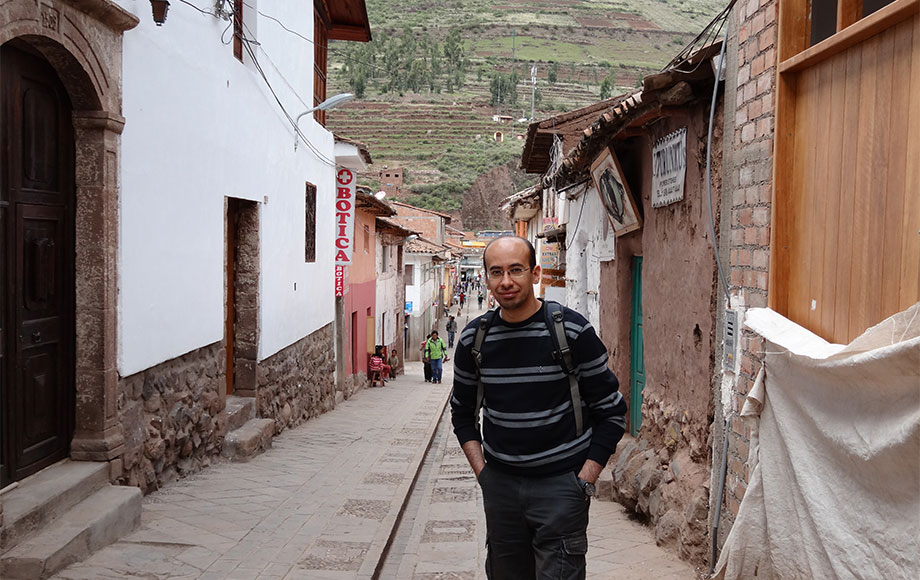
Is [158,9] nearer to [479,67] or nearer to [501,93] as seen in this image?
[501,93]

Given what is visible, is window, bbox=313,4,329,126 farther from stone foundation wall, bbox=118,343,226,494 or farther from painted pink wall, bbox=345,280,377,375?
stone foundation wall, bbox=118,343,226,494

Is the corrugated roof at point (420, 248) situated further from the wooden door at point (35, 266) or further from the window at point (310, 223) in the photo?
the wooden door at point (35, 266)

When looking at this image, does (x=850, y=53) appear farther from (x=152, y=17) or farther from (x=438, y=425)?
(x=438, y=425)

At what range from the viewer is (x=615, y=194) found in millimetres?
8336

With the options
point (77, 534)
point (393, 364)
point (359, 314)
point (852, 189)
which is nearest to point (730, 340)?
point (852, 189)

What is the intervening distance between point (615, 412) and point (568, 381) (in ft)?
0.76

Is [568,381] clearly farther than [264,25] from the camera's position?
No

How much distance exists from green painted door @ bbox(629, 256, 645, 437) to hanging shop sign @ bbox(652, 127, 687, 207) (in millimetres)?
1738

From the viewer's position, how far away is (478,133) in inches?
3371

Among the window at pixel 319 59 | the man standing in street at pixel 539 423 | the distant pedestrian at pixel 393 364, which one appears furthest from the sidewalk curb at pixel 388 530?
the distant pedestrian at pixel 393 364

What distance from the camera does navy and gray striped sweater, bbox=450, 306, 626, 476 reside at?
342cm

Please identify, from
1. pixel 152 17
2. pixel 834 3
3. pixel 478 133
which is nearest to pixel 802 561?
pixel 834 3

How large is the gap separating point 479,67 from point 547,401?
114 metres

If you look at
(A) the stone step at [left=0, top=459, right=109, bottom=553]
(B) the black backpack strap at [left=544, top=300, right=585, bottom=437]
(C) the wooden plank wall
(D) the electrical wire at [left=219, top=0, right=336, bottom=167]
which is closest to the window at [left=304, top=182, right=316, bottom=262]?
(D) the electrical wire at [left=219, top=0, right=336, bottom=167]
